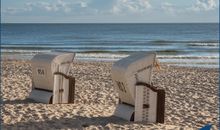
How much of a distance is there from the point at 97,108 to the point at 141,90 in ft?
5.76

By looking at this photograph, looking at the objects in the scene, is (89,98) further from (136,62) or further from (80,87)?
(136,62)

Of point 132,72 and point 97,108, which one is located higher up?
point 132,72

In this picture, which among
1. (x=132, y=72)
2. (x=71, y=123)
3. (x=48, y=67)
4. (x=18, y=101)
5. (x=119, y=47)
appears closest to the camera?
(x=71, y=123)

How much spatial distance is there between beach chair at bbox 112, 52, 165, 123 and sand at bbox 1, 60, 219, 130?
230mm

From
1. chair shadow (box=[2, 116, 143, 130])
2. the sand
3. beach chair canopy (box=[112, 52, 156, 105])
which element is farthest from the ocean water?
chair shadow (box=[2, 116, 143, 130])

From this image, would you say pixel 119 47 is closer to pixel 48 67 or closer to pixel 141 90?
pixel 48 67

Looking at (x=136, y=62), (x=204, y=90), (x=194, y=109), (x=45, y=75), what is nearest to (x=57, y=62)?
(x=45, y=75)

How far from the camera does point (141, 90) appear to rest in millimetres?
8461

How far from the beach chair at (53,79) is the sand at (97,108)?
254 millimetres

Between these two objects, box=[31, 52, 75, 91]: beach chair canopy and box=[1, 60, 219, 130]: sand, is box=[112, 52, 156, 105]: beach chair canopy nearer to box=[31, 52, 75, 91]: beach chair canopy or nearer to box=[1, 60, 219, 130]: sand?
box=[1, 60, 219, 130]: sand

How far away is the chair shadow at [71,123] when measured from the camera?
25.8 ft

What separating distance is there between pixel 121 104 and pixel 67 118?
43.3 inches

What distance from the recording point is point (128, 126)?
8039 mm

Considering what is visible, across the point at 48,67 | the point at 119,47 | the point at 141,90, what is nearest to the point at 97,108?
the point at 48,67
